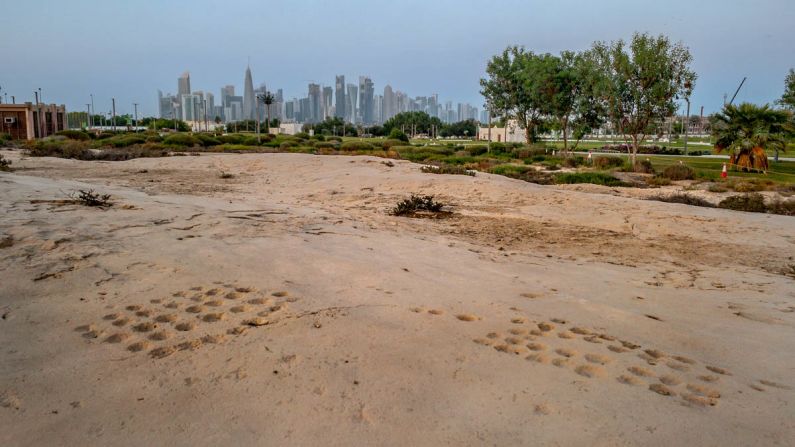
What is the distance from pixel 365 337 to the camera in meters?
3.55

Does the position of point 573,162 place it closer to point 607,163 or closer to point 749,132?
point 607,163

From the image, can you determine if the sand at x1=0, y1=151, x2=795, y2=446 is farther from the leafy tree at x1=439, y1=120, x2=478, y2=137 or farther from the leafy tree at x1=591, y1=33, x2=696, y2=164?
the leafy tree at x1=439, y1=120, x2=478, y2=137

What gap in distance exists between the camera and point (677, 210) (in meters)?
11.2

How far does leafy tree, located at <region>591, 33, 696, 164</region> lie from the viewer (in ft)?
79.3

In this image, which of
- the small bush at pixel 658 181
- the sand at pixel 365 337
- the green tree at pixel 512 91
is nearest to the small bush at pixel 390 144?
the green tree at pixel 512 91

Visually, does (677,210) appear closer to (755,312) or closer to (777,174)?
(755,312)

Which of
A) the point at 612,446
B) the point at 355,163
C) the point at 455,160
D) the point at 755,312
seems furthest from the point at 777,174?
the point at 612,446

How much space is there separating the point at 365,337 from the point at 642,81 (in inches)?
977

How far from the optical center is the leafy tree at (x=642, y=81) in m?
24.2

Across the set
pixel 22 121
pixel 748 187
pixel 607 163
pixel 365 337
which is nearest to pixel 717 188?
pixel 748 187

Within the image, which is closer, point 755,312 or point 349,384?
point 349,384

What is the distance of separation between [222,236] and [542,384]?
13.8 ft

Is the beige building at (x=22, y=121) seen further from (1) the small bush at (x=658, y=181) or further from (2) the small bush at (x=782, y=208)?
(2) the small bush at (x=782, y=208)

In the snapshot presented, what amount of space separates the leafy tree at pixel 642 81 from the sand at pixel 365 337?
1907 centimetres
